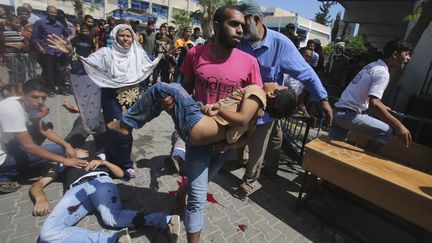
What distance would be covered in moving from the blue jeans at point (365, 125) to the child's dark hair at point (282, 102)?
1677 millimetres

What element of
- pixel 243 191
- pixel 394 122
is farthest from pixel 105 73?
pixel 394 122

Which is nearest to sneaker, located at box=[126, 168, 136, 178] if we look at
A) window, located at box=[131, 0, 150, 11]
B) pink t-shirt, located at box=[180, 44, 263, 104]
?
pink t-shirt, located at box=[180, 44, 263, 104]

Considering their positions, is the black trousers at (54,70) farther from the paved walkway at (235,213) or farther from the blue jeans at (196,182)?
the blue jeans at (196,182)

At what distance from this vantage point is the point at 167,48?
8.62 meters

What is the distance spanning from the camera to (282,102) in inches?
77.6

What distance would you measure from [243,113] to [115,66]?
7.53ft

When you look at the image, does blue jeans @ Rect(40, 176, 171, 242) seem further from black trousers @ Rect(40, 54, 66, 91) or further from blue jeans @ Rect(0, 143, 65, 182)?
black trousers @ Rect(40, 54, 66, 91)

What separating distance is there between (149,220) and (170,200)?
→ 0.66m

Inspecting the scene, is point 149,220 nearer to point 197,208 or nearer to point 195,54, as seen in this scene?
point 197,208

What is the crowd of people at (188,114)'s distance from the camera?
200 centimetres

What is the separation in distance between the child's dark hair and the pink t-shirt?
30cm

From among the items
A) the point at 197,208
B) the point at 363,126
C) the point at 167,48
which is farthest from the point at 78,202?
the point at 167,48

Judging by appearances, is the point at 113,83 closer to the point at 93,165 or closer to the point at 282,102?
the point at 93,165

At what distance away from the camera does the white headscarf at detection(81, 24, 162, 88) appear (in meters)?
3.40
